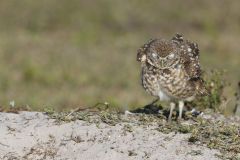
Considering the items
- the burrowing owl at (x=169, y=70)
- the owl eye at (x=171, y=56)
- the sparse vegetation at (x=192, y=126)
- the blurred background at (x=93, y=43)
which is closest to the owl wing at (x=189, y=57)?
the burrowing owl at (x=169, y=70)

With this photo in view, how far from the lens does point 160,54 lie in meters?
7.04

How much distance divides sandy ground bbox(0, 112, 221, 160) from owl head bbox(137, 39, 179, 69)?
0.57 metres

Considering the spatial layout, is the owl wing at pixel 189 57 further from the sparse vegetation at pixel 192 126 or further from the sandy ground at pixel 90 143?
the sandy ground at pixel 90 143

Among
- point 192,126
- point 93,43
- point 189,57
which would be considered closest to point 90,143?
point 192,126

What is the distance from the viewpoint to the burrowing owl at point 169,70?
23.2 ft

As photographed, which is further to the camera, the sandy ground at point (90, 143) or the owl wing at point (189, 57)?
the owl wing at point (189, 57)

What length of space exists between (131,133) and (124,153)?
343mm

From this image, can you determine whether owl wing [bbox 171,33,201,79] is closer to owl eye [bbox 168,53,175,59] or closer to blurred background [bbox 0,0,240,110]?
owl eye [bbox 168,53,175,59]

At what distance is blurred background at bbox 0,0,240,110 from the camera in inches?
518

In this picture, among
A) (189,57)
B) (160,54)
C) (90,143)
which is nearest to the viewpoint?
(90,143)

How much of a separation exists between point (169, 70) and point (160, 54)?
180 millimetres

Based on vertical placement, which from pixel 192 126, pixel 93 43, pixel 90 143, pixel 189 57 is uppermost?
pixel 189 57

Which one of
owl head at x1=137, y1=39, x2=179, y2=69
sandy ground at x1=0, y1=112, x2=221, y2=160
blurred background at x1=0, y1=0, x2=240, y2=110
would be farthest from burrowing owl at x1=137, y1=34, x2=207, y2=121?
blurred background at x1=0, y1=0, x2=240, y2=110

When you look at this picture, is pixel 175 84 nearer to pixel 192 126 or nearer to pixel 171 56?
pixel 171 56
